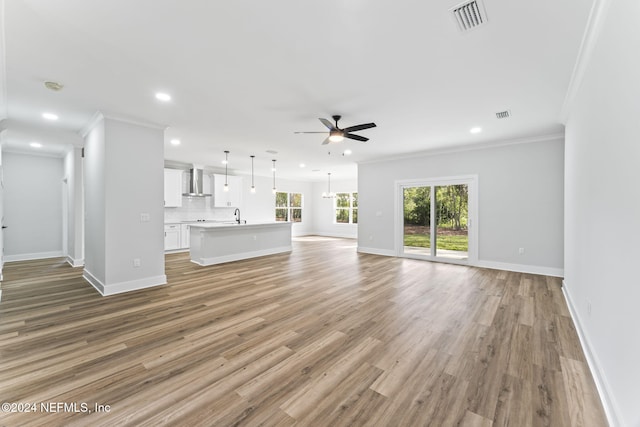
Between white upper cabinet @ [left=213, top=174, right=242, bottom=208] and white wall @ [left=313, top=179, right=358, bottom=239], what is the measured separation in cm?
444

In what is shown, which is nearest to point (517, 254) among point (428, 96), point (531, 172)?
point (531, 172)

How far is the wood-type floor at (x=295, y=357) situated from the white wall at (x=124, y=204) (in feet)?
1.23

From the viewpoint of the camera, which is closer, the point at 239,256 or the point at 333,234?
the point at 239,256

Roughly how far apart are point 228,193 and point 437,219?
6724mm

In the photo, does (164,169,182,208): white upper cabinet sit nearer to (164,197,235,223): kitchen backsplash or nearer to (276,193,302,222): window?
(164,197,235,223): kitchen backsplash

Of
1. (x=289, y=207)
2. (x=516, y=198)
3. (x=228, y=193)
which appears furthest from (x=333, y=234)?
(x=516, y=198)

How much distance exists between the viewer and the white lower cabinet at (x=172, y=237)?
7410 mm

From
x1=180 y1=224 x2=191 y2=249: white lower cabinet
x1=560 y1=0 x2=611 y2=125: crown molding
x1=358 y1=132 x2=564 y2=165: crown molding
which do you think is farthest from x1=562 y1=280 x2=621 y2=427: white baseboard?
x1=180 y1=224 x2=191 y2=249: white lower cabinet

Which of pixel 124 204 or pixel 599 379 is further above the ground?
pixel 124 204

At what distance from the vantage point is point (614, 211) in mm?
1696

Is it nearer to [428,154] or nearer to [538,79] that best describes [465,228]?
[428,154]

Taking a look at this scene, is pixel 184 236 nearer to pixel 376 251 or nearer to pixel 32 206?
pixel 32 206

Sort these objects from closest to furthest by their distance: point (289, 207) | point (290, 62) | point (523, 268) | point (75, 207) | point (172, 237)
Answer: point (290, 62), point (523, 268), point (75, 207), point (172, 237), point (289, 207)

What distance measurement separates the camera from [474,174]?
19.0 ft
